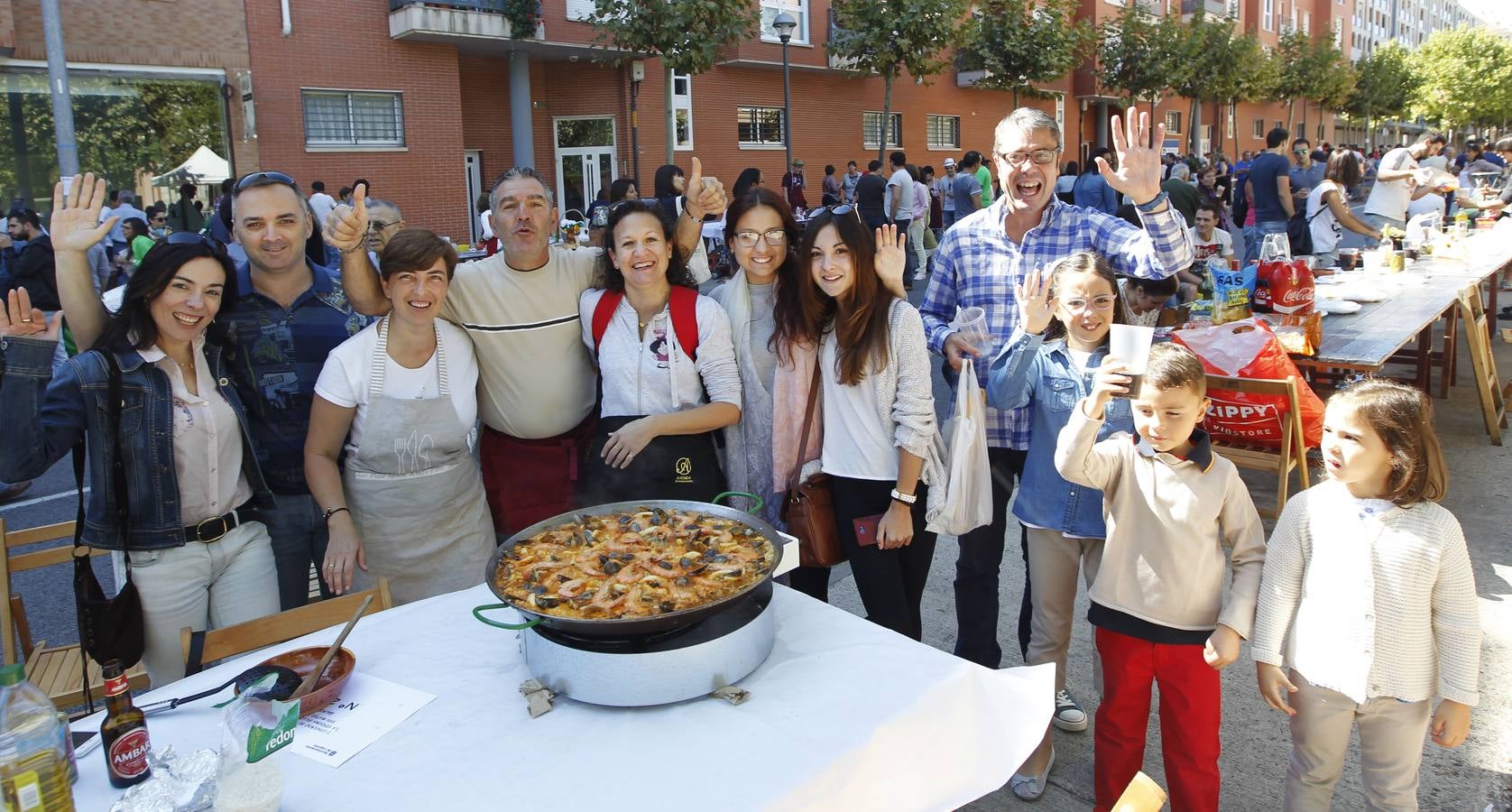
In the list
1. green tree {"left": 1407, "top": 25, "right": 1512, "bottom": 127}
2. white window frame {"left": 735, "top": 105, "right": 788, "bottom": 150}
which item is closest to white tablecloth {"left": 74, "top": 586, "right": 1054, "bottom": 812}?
white window frame {"left": 735, "top": 105, "right": 788, "bottom": 150}

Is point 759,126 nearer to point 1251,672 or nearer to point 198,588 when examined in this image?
point 1251,672

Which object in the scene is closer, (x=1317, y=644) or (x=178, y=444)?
(x=1317, y=644)

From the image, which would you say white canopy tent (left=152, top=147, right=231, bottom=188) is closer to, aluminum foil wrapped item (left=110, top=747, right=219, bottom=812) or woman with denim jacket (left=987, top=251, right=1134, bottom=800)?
woman with denim jacket (left=987, top=251, right=1134, bottom=800)

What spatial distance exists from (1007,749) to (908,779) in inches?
10.5

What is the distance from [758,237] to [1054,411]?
1072mm

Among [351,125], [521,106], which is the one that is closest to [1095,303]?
[351,125]

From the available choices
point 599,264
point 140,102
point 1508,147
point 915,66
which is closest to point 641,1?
point 915,66

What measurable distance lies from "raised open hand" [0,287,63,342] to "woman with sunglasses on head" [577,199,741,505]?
1478 millimetres

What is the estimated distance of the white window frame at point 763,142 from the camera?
23703mm

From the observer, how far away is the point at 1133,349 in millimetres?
2186

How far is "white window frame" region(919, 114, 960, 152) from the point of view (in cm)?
2808

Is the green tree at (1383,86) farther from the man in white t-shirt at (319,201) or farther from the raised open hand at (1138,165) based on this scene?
the raised open hand at (1138,165)

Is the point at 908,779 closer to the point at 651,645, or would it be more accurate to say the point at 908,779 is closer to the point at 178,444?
the point at 651,645

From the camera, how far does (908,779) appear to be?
177 centimetres
